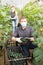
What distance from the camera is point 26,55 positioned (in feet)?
12.6

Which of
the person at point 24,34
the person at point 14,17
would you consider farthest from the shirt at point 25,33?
the person at point 14,17

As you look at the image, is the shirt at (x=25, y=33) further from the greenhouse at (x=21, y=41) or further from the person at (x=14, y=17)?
the person at (x=14, y=17)

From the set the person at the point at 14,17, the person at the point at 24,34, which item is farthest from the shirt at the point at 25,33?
the person at the point at 14,17

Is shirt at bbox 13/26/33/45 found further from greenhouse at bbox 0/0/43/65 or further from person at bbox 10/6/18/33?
person at bbox 10/6/18/33

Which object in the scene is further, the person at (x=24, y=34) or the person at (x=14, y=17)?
the person at (x=14, y=17)

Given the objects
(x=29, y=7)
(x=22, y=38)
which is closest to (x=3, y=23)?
(x=22, y=38)

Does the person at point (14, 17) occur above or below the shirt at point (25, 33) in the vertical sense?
above

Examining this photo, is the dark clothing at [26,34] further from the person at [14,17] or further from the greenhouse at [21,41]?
the person at [14,17]

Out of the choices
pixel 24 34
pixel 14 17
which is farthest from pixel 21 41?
pixel 14 17

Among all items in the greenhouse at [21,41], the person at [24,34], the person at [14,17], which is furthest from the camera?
the person at [14,17]

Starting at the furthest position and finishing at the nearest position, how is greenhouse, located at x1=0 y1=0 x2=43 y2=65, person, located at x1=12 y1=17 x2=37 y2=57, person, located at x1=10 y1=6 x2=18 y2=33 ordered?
person, located at x1=10 y1=6 x2=18 y2=33, person, located at x1=12 y1=17 x2=37 y2=57, greenhouse, located at x1=0 y1=0 x2=43 y2=65

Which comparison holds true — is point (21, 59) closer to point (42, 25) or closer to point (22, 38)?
point (22, 38)

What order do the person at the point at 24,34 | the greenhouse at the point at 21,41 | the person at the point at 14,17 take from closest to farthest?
the greenhouse at the point at 21,41
the person at the point at 24,34
the person at the point at 14,17

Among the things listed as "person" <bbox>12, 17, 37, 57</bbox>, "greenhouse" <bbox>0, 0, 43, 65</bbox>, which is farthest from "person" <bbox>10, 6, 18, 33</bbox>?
"person" <bbox>12, 17, 37, 57</bbox>
